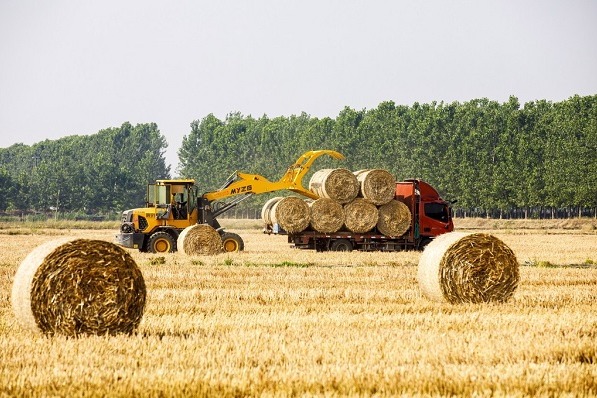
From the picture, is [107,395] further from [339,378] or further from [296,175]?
[296,175]

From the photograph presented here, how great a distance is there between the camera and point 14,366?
1079 centimetres

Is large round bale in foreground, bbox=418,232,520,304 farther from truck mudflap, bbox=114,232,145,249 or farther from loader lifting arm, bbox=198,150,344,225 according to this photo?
loader lifting arm, bbox=198,150,344,225

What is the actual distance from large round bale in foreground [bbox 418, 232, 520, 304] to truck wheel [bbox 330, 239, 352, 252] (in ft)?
50.6

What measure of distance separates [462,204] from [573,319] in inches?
2860

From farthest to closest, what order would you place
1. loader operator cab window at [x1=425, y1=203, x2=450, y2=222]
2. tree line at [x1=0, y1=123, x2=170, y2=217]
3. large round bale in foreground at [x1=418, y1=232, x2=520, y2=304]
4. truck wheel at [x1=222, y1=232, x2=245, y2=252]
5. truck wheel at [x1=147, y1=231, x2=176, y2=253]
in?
tree line at [x1=0, y1=123, x2=170, y2=217] < loader operator cab window at [x1=425, y1=203, x2=450, y2=222] < truck wheel at [x1=222, y1=232, x2=245, y2=252] < truck wheel at [x1=147, y1=231, x2=176, y2=253] < large round bale in foreground at [x1=418, y1=232, x2=520, y2=304]

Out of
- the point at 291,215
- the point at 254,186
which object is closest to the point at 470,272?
the point at 291,215

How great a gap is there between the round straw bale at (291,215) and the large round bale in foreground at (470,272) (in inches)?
594

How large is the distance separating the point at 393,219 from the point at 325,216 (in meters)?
2.19

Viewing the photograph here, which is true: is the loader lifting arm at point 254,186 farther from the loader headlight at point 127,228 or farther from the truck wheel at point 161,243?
the loader headlight at point 127,228

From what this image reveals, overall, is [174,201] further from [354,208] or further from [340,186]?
[354,208]

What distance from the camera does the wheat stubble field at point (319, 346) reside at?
9.98 meters

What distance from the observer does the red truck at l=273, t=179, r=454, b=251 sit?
3278 centimetres

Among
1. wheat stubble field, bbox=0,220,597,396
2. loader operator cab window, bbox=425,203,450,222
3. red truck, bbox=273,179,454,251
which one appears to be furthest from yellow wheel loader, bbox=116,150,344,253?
wheat stubble field, bbox=0,220,597,396

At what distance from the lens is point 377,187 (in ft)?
107
